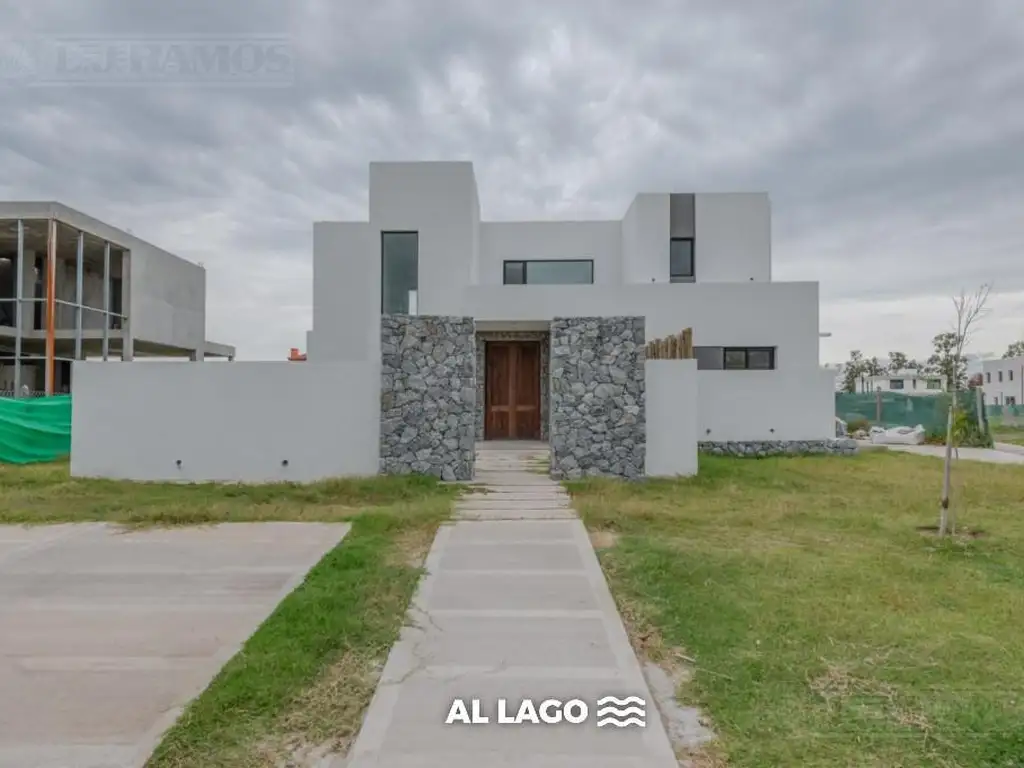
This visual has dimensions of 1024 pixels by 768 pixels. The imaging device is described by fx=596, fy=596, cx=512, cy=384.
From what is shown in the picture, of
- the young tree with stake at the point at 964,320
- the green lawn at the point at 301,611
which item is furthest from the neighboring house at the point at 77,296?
A: the young tree with stake at the point at 964,320

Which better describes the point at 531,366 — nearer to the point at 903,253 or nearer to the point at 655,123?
the point at 655,123

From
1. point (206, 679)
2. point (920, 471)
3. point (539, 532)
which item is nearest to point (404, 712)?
point (206, 679)

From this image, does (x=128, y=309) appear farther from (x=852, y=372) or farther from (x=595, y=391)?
(x=852, y=372)

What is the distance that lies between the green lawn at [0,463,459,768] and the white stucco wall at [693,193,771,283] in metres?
11.3

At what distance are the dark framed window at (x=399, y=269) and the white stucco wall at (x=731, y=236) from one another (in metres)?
7.98

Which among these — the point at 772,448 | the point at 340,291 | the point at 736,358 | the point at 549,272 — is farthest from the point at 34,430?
the point at 772,448

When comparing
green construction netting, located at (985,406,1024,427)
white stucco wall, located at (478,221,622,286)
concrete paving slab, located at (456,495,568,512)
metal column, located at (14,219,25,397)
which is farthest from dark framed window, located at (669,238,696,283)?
metal column, located at (14,219,25,397)

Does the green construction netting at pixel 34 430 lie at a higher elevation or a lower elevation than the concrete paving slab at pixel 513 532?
higher

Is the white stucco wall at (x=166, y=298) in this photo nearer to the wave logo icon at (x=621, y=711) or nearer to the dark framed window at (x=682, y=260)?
the dark framed window at (x=682, y=260)

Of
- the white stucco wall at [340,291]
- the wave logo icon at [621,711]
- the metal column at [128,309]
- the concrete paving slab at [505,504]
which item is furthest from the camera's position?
the metal column at [128,309]

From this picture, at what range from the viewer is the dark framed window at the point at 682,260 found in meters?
16.8

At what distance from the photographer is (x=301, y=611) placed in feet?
13.6

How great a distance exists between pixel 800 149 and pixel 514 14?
647 cm

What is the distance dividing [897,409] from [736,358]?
10.6 metres
